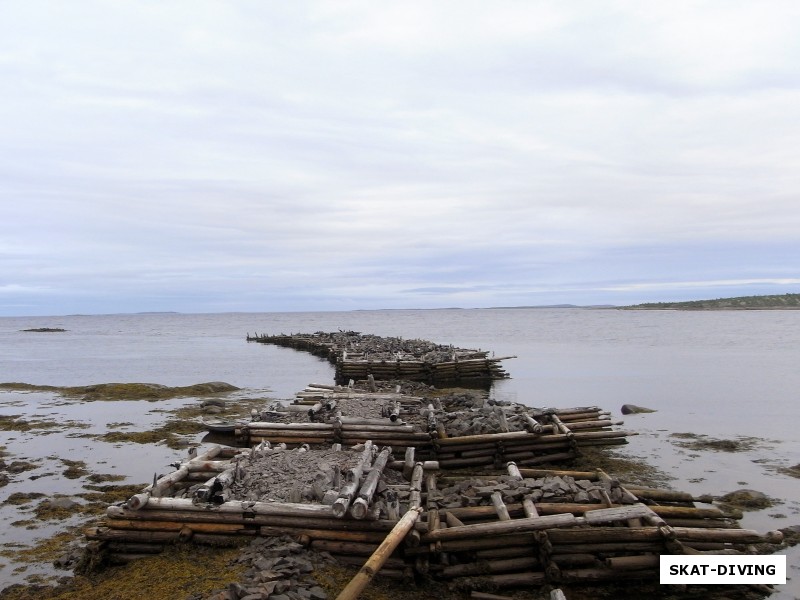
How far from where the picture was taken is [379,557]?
7352mm

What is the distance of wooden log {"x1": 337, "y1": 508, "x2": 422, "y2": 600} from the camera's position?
6580 millimetres

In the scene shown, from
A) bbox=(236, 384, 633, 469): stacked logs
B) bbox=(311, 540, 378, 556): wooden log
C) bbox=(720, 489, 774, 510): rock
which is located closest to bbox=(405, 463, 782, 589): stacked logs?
bbox=(311, 540, 378, 556): wooden log

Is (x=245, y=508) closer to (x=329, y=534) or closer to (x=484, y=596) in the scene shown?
(x=329, y=534)

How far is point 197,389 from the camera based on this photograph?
32.2 metres

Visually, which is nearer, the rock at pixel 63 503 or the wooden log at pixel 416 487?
the wooden log at pixel 416 487

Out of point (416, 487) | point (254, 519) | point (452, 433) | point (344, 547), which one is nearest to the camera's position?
point (344, 547)

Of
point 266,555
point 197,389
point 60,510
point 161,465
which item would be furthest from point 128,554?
point 197,389

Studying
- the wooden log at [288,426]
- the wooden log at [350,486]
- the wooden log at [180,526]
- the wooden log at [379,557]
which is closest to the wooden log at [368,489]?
the wooden log at [350,486]

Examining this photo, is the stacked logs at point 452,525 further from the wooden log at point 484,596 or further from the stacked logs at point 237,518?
the wooden log at point 484,596

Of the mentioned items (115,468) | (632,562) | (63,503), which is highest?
(632,562)

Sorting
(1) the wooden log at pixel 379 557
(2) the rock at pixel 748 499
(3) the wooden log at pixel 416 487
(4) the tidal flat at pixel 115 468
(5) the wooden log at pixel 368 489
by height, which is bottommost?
(4) the tidal flat at pixel 115 468

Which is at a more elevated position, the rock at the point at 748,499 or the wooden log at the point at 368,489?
the wooden log at the point at 368,489

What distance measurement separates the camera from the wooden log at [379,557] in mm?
6580

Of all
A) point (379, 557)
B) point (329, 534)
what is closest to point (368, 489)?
point (329, 534)
